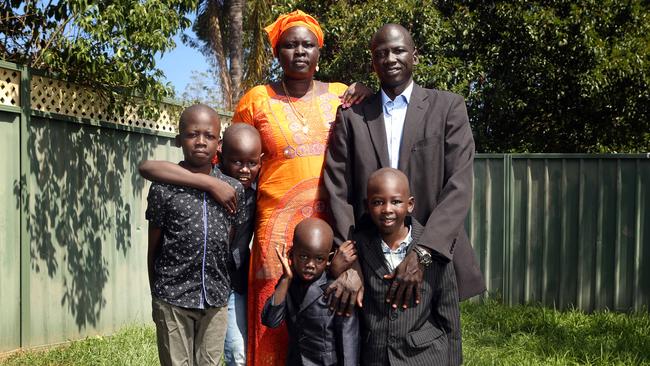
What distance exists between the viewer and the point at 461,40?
1112 cm

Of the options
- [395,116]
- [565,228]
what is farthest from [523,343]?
[395,116]

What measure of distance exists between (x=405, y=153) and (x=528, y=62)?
320 inches

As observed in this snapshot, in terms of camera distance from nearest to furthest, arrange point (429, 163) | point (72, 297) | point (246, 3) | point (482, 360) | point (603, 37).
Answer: point (429, 163), point (482, 360), point (72, 297), point (603, 37), point (246, 3)

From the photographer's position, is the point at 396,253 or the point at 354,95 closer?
the point at 396,253

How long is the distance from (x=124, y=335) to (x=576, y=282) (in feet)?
14.5

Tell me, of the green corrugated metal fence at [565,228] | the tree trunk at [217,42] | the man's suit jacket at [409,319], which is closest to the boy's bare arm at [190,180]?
the man's suit jacket at [409,319]

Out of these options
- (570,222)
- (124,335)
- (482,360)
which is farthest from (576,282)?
(124,335)

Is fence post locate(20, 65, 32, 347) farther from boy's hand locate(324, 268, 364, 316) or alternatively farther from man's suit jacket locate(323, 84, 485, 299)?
boy's hand locate(324, 268, 364, 316)

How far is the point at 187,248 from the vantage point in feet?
9.62

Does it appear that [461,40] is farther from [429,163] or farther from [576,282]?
[429,163]

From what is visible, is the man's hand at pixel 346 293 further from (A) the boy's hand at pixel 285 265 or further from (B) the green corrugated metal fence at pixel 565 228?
(B) the green corrugated metal fence at pixel 565 228

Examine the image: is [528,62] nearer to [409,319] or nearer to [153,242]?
[409,319]

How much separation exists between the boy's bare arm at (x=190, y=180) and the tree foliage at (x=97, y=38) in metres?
2.82

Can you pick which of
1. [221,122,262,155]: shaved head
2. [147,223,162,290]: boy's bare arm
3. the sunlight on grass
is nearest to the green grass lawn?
the sunlight on grass
